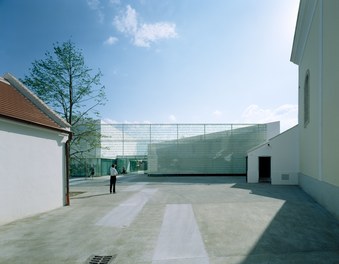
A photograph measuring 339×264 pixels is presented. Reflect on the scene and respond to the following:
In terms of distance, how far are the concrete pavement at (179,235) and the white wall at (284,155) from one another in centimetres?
758

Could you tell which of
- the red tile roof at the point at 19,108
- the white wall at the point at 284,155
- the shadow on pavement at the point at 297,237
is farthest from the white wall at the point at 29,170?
the white wall at the point at 284,155

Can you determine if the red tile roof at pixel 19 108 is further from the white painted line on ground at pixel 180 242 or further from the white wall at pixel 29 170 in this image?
the white painted line on ground at pixel 180 242

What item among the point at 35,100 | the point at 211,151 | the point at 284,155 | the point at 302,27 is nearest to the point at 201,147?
the point at 211,151

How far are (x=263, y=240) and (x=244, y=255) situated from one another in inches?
43.3

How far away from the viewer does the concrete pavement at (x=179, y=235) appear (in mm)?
4645

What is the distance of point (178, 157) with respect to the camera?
25.6 meters

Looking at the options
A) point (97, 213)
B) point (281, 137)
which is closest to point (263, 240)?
point (97, 213)

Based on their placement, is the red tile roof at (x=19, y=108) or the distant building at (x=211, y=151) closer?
the red tile roof at (x=19, y=108)

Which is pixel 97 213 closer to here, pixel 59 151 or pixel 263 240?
pixel 59 151

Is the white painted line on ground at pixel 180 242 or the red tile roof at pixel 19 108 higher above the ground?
the red tile roof at pixel 19 108

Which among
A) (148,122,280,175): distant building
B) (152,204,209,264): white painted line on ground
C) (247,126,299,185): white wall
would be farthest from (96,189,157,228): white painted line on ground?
(148,122,280,175): distant building

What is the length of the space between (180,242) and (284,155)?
14.5 meters

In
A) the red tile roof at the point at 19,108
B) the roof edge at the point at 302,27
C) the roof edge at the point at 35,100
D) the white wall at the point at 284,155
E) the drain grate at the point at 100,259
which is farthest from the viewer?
the white wall at the point at 284,155

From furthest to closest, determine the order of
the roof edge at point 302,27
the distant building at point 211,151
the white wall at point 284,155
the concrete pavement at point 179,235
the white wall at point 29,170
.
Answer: the distant building at point 211,151 < the white wall at point 284,155 < the roof edge at point 302,27 < the white wall at point 29,170 < the concrete pavement at point 179,235
